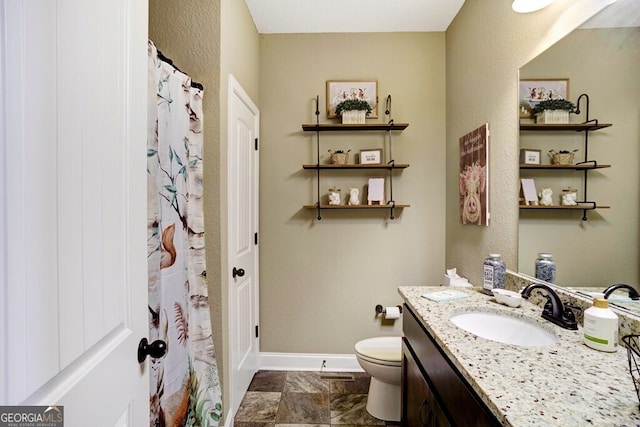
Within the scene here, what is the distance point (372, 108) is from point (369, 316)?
1.73 metres

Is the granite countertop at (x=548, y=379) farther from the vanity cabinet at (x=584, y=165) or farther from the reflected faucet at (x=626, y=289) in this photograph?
the vanity cabinet at (x=584, y=165)

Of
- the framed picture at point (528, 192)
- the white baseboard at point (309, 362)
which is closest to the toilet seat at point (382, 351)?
the white baseboard at point (309, 362)

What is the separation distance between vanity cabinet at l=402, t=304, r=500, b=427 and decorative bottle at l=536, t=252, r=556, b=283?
0.60m

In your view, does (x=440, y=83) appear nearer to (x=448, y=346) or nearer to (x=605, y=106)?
(x=605, y=106)

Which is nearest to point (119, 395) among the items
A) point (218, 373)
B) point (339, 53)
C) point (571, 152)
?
point (218, 373)

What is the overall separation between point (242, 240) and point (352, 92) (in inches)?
58.5

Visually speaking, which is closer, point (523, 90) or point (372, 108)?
point (523, 90)

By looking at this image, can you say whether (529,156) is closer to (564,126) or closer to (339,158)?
(564,126)

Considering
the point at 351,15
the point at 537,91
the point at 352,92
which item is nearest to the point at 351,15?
the point at 351,15

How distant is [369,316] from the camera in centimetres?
239

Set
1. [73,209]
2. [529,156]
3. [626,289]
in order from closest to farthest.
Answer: [73,209] → [626,289] → [529,156]

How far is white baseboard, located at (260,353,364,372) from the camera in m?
2.37

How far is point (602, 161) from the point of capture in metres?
1.05

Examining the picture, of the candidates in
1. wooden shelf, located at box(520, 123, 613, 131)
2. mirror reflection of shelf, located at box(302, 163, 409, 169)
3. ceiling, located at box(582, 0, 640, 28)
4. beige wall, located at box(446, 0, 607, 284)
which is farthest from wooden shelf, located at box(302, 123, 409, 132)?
ceiling, located at box(582, 0, 640, 28)
